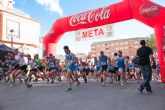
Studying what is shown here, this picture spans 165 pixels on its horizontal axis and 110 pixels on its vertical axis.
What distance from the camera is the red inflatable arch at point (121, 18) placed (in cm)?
1281

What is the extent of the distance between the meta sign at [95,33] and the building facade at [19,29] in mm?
23387

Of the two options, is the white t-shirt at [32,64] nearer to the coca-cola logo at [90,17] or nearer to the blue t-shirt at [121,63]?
the coca-cola logo at [90,17]

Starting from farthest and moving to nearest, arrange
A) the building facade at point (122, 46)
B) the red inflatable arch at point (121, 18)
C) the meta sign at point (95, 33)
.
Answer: the building facade at point (122, 46) < the meta sign at point (95, 33) < the red inflatable arch at point (121, 18)

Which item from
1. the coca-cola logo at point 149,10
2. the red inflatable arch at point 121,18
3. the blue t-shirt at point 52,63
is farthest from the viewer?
the blue t-shirt at point 52,63

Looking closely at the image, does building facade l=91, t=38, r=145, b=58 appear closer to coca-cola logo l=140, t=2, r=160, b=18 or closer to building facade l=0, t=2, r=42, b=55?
building facade l=0, t=2, r=42, b=55

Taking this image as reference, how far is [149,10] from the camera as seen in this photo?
43.1 feet

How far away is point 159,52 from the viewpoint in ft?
42.4

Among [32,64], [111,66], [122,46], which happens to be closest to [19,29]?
[32,64]

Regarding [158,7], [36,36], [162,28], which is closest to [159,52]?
[162,28]

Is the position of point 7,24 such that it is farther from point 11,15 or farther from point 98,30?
point 98,30

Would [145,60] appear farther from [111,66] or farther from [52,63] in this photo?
[52,63]

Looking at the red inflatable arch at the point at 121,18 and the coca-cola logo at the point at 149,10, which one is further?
the coca-cola logo at the point at 149,10

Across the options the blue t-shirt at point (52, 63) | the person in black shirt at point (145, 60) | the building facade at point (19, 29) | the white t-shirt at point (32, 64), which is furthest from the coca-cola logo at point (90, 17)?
the building facade at point (19, 29)

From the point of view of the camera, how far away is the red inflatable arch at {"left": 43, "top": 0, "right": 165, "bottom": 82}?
1281cm
